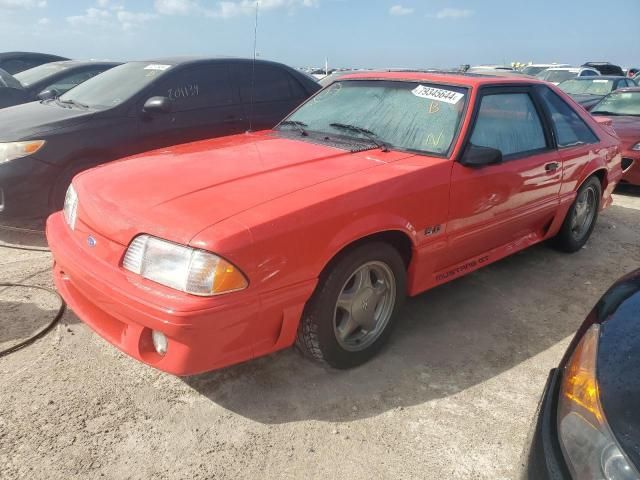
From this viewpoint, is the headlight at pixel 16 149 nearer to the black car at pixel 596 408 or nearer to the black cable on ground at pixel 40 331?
the black cable on ground at pixel 40 331

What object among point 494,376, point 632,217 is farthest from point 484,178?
point 632,217

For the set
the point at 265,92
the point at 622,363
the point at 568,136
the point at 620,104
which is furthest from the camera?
the point at 620,104

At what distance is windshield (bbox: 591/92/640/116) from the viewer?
299 inches

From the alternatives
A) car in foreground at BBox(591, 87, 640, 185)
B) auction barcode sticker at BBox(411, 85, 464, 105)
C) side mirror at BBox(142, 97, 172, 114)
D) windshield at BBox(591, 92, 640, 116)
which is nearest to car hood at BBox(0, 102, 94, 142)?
side mirror at BBox(142, 97, 172, 114)

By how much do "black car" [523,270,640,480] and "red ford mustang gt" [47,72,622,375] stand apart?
3.55 feet

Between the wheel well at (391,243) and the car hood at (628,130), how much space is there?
504cm

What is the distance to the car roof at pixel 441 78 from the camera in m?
3.21

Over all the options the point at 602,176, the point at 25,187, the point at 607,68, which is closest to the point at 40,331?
the point at 25,187

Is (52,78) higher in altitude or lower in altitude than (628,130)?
lower

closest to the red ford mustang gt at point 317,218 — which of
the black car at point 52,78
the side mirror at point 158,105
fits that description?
the side mirror at point 158,105

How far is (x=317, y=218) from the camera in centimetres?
226

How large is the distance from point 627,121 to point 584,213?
3.42 metres

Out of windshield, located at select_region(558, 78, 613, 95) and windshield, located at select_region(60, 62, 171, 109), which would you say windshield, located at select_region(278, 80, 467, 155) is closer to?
windshield, located at select_region(60, 62, 171, 109)

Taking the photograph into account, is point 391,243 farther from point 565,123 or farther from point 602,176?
point 602,176
